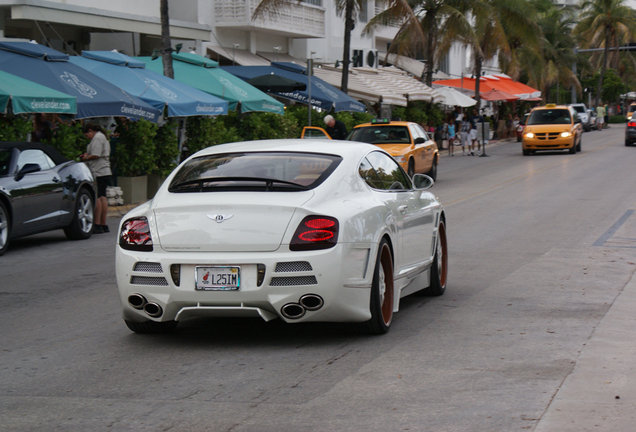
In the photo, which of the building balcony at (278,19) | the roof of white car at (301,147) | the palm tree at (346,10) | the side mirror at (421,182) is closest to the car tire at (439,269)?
the side mirror at (421,182)

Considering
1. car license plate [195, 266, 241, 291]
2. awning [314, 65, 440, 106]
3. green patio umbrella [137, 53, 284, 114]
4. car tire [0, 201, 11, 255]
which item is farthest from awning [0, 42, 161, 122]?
awning [314, 65, 440, 106]

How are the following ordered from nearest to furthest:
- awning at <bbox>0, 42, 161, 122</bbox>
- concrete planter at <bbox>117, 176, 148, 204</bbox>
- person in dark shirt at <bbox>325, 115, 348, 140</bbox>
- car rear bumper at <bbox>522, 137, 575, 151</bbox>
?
awning at <bbox>0, 42, 161, 122</bbox>
concrete planter at <bbox>117, 176, 148, 204</bbox>
person in dark shirt at <bbox>325, 115, 348, 140</bbox>
car rear bumper at <bbox>522, 137, 575, 151</bbox>

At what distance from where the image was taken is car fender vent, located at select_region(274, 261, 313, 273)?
20.4ft

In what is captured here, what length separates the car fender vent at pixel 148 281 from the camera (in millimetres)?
6379

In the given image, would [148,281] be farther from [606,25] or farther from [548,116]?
[606,25]

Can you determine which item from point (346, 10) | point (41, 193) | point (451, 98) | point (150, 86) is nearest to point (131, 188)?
point (150, 86)

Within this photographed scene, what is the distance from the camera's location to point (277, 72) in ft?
102

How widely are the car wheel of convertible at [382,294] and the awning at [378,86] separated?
28868mm

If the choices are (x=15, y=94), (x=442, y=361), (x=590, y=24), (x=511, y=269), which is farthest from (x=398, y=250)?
(x=590, y=24)

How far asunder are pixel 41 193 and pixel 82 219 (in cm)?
134

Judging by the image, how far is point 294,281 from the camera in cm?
624

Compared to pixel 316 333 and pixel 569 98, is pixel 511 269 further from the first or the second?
pixel 569 98

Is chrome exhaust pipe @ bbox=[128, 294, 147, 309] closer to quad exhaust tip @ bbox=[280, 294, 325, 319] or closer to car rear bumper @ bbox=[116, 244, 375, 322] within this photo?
car rear bumper @ bbox=[116, 244, 375, 322]

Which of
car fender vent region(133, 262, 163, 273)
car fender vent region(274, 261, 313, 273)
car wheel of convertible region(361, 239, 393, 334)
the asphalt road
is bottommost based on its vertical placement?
the asphalt road
